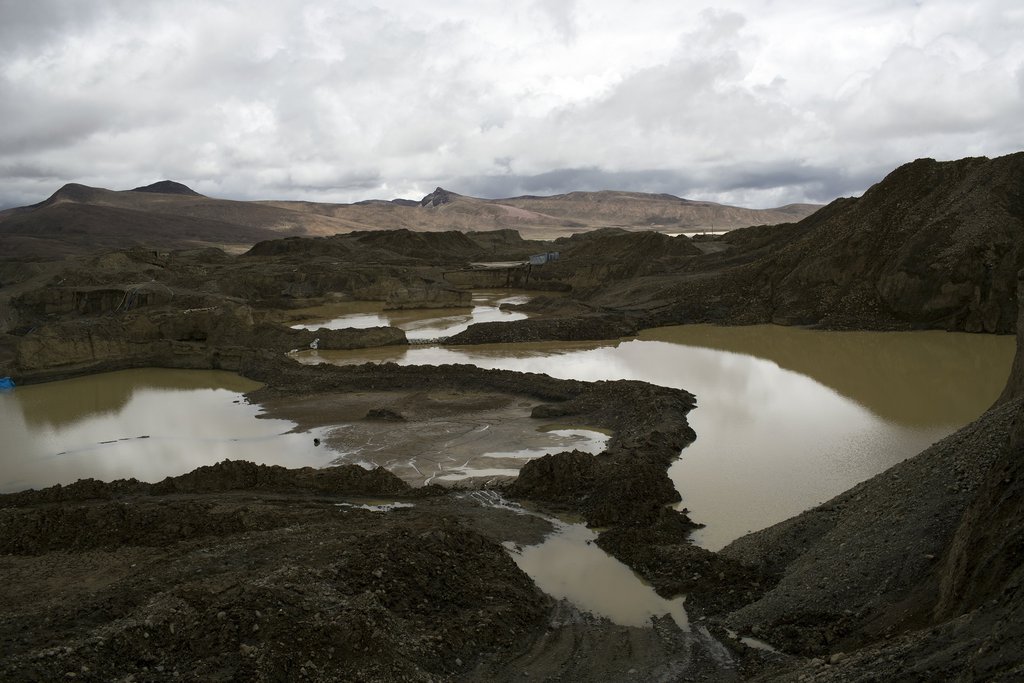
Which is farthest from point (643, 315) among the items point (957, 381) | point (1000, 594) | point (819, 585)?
point (1000, 594)

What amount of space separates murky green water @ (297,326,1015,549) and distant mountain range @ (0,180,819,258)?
1886 inches

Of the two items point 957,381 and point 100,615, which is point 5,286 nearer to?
point 100,615

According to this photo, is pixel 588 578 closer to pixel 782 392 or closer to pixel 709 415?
pixel 709 415

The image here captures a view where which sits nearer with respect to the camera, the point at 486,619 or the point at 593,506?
the point at 486,619

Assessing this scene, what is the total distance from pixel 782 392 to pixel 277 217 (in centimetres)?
10040

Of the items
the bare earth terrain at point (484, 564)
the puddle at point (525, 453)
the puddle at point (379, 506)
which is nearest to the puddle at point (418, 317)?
the bare earth terrain at point (484, 564)

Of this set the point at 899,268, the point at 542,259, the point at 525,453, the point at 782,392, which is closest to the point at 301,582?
the point at 525,453

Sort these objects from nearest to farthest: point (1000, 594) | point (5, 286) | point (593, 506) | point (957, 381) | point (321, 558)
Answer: point (1000, 594), point (321, 558), point (593, 506), point (957, 381), point (5, 286)

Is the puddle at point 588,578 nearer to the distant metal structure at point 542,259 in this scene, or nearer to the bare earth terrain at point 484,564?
the bare earth terrain at point 484,564

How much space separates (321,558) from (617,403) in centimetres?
821

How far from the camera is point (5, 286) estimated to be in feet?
111

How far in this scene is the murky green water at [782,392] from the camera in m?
10.2

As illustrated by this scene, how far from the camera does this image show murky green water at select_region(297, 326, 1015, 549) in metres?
10.2

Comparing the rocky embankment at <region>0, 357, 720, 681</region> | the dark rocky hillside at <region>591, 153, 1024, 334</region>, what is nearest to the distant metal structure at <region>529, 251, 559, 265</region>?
the dark rocky hillside at <region>591, 153, 1024, 334</region>
